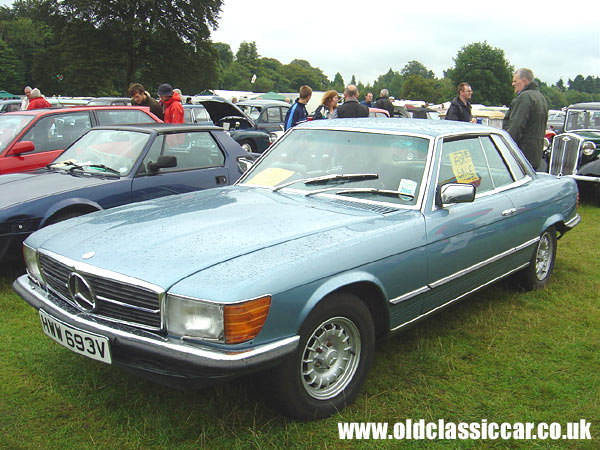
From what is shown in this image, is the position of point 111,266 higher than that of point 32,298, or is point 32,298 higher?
point 111,266

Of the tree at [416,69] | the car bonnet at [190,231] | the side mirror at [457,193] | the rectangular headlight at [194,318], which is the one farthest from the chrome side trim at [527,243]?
the tree at [416,69]

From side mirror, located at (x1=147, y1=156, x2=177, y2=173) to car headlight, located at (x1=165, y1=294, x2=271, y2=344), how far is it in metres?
3.32

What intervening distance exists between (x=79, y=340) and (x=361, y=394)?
157cm

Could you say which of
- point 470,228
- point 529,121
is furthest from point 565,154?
point 470,228

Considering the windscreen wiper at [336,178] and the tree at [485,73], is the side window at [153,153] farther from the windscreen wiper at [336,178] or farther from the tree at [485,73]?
the tree at [485,73]

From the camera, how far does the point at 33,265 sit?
3.22 meters

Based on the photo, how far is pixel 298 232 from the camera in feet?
9.50

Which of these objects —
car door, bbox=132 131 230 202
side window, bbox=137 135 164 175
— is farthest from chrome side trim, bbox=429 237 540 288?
side window, bbox=137 135 164 175

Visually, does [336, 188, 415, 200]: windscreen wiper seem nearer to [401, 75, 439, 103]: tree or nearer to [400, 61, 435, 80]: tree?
[401, 75, 439, 103]: tree

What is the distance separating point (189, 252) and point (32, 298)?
112 cm

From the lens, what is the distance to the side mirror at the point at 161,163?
5462mm

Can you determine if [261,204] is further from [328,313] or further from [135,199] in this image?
[135,199]

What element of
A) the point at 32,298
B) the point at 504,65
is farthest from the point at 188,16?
the point at 504,65

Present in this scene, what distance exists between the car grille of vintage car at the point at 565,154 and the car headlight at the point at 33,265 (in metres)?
9.40
